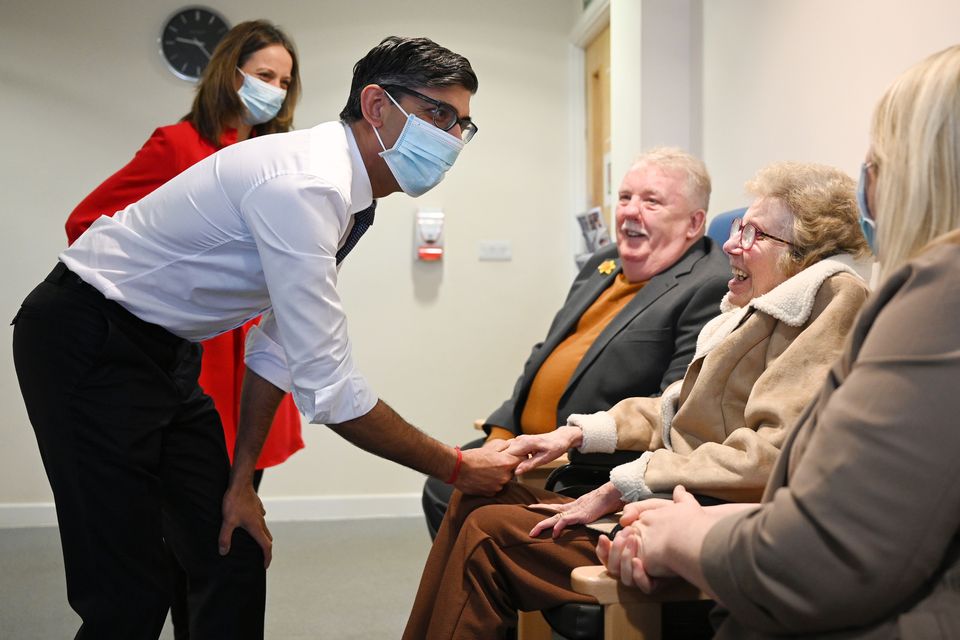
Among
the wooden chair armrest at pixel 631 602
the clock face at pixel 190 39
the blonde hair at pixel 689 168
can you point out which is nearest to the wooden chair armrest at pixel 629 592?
the wooden chair armrest at pixel 631 602

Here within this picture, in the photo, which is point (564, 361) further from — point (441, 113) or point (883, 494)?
point (883, 494)

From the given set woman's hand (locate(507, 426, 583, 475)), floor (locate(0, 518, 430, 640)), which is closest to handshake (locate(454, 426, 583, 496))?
woman's hand (locate(507, 426, 583, 475))

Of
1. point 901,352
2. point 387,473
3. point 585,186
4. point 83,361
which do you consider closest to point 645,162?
point 83,361

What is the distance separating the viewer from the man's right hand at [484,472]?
1.69 metres

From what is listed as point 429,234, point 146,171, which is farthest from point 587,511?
point 429,234

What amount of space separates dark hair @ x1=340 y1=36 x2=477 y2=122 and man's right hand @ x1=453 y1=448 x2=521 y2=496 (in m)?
0.64

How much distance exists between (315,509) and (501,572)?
3020mm

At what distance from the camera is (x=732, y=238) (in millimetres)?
1752

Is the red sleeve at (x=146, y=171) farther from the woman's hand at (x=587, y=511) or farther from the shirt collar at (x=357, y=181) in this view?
the woman's hand at (x=587, y=511)

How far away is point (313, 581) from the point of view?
3.33m

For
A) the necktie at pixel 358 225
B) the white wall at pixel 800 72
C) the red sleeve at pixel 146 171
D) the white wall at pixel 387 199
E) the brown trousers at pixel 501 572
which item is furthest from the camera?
the white wall at pixel 387 199

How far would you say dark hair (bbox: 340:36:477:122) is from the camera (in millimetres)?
1646

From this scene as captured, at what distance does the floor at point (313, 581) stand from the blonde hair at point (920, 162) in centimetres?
217

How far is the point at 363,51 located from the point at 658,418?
9.89 feet
